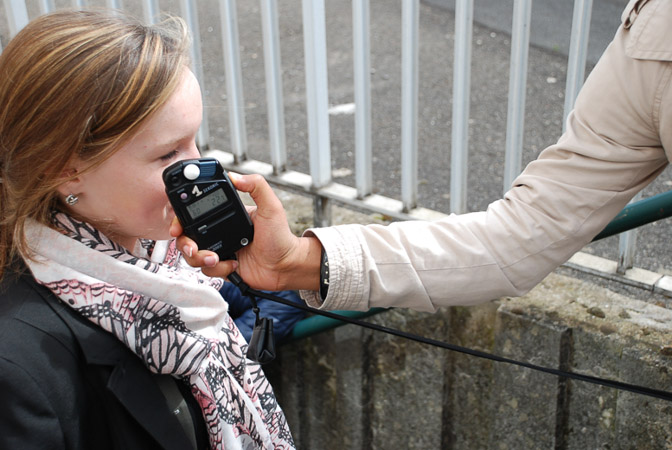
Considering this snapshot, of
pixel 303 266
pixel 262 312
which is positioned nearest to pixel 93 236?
pixel 303 266

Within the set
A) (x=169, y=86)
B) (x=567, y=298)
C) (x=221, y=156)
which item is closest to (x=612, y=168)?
(x=567, y=298)

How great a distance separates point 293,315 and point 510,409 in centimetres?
74

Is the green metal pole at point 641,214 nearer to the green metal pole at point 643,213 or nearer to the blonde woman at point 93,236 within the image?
the green metal pole at point 643,213

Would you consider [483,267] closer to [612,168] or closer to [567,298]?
[612,168]

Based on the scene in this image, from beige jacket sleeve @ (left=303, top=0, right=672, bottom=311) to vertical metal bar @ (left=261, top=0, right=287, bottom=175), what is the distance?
3.52 feet

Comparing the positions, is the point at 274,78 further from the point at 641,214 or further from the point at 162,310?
the point at 641,214

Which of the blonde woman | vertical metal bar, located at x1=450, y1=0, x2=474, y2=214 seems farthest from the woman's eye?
vertical metal bar, located at x1=450, y1=0, x2=474, y2=214

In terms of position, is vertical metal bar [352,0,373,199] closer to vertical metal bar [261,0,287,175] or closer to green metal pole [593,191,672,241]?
vertical metal bar [261,0,287,175]

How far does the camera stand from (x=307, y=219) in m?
3.04

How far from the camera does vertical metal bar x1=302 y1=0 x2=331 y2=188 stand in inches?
108

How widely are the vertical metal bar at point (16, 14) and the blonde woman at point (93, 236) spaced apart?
1.65 meters

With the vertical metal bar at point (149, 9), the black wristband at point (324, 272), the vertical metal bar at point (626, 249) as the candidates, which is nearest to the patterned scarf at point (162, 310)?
the black wristband at point (324, 272)

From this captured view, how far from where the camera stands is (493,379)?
102 inches

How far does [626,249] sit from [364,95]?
0.94 meters
